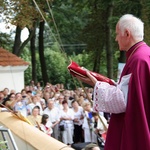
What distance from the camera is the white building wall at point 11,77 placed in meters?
17.2

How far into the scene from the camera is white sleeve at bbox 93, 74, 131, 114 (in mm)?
2779

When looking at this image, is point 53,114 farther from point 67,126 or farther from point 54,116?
point 67,126

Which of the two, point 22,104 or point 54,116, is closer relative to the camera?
point 54,116

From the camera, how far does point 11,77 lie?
57.9 ft

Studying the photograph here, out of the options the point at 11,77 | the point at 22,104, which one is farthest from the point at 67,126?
the point at 11,77

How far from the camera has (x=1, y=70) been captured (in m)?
17.2

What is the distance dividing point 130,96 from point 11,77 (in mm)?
15237

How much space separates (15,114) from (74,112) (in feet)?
13.4

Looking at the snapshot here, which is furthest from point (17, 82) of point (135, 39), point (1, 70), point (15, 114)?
point (135, 39)

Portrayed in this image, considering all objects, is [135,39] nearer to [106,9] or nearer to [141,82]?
[141,82]

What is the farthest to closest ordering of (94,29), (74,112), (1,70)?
(94,29)
(1,70)
(74,112)

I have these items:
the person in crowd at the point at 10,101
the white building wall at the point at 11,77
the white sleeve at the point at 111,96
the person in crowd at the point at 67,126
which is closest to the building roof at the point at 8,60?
the white building wall at the point at 11,77

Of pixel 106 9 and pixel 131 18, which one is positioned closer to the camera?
pixel 131 18

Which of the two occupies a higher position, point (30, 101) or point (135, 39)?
point (135, 39)
